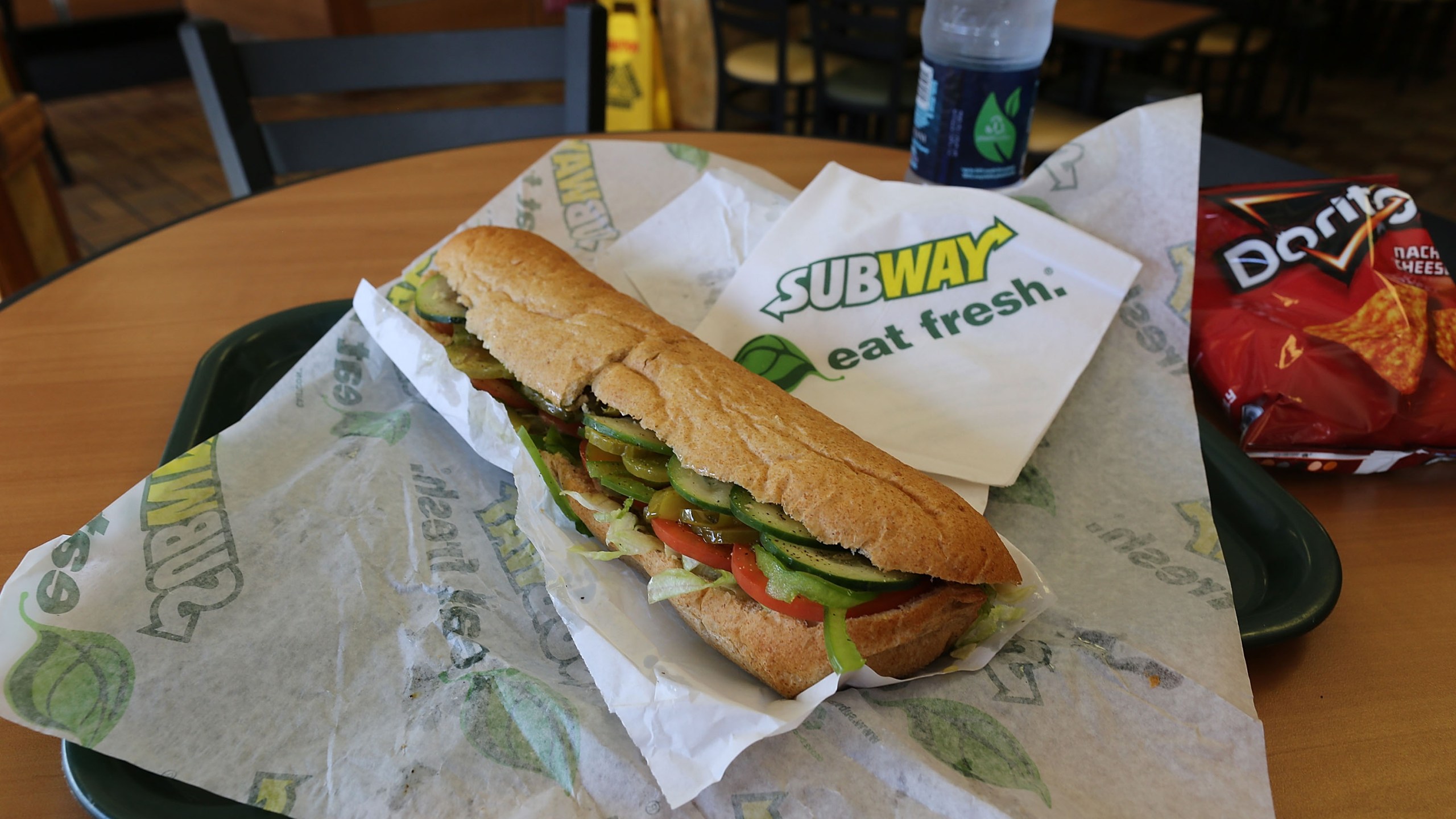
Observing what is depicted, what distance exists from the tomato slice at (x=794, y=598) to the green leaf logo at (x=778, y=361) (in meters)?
0.41

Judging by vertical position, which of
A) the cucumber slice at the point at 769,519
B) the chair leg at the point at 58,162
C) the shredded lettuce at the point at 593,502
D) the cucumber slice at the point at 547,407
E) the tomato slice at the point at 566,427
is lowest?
the chair leg at the point at 58,162

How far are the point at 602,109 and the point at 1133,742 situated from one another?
2100mm

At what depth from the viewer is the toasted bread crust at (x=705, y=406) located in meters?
1.14

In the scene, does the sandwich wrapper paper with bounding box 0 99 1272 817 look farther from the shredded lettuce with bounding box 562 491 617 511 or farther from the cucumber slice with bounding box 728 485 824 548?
the cucumber slice with bounding box 728 485 824 548

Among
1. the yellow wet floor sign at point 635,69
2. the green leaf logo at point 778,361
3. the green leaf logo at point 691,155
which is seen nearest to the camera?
the green leaf logo at point 778,361

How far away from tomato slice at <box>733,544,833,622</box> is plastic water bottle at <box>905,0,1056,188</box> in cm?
100

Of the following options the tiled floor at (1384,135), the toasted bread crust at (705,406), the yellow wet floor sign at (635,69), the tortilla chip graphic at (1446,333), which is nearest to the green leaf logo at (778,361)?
the toasted bread crust at (705,406)

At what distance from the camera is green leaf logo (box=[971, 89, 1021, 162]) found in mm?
1729

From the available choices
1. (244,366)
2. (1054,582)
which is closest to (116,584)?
(244,366)

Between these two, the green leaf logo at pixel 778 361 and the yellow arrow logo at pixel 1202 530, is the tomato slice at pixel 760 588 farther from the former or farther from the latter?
the yellow arrow logo at pixel 1202 530

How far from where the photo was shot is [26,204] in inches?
121

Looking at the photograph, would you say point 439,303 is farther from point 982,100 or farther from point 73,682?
point 982,100

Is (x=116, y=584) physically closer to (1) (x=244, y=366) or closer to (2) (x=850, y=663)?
(1) (x=244, y=366)

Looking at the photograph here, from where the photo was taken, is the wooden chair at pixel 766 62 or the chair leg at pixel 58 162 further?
the chair leg at pixel 58 162
